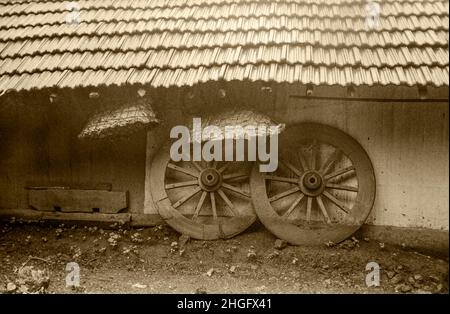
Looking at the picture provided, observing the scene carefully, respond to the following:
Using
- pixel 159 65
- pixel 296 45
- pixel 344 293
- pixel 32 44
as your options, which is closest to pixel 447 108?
pixel 296 45

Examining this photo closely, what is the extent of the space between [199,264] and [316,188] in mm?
1733

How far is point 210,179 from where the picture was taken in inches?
210

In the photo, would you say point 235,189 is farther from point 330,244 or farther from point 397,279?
point 397,279

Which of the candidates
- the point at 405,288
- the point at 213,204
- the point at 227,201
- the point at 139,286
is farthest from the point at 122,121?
the point at 405,288

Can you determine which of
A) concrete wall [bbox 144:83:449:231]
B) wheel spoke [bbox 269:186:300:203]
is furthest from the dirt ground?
concrete wall [bbox 144:83:449:231]

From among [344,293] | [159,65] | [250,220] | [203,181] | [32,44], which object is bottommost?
[344,293]

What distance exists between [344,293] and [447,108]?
2.49 metres

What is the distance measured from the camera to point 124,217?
5.64m

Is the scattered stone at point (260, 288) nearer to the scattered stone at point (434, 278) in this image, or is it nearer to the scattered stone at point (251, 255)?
the scattered stone at point (251, 255)

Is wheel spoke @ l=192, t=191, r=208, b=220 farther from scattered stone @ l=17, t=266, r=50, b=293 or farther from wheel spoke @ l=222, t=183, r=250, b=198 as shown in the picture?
scattered stone @ l=17, t=266, r=50, b=293

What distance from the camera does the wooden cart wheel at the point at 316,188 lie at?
16.6 feet

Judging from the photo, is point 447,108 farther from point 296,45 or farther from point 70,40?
point 70,40

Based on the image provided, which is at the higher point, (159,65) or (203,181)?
(159,65)

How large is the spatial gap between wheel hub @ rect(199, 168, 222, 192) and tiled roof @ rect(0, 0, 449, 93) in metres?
1.27
